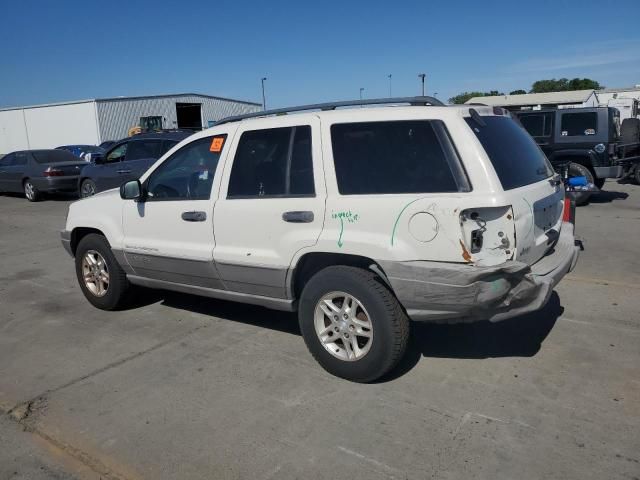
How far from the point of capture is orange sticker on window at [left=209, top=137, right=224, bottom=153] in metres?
4.39

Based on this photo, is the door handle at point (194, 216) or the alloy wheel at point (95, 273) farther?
the alloy wheel at point (95, 273)

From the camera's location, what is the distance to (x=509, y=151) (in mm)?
3713

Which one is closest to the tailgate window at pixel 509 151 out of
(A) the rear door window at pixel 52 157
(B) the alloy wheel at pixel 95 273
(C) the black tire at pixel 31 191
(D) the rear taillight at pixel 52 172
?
(B) the alloy wheel at pixel 95 273

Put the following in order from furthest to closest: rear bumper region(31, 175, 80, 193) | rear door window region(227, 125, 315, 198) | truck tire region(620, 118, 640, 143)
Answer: rear bumper region(31, 175, 80, 193)
truck tire region(620, 118, 640, 143)
rear door window region(227, 125, 315, 198)

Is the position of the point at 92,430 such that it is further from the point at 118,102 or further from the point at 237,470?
the point at 118,102

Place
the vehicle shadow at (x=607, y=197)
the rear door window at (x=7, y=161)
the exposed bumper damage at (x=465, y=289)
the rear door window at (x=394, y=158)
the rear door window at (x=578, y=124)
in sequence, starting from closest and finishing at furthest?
the exposed bumper damage at (x=465, y=289) → the rear door window at (x=394, y=158) → the rear door window at (x=578, y=124) → the vehicle shadow at (x=607, y=197) → the rear door window at (x=7, y=161)

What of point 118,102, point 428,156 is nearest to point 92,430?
point 428,156

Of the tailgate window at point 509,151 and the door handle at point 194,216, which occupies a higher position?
the tailgate window at point 509,151

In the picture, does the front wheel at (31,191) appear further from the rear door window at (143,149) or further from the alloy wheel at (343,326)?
the alloy wheel at (343,326)

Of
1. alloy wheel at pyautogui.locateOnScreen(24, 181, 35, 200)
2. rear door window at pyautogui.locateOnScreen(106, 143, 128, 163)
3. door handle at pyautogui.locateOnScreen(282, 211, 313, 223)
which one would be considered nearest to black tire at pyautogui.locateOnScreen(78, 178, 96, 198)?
rear door window at pyautogui.locateOnScreen(106, 143, 128, 163)

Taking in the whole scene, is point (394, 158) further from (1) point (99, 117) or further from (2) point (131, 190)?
(1) point (99, 117)

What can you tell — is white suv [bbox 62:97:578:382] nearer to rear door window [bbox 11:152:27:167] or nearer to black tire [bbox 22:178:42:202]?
black tire [bbox 22:178:42:202]

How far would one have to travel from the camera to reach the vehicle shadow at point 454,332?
4160 mm

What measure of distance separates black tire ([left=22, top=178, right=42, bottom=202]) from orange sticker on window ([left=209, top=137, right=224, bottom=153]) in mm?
13515
